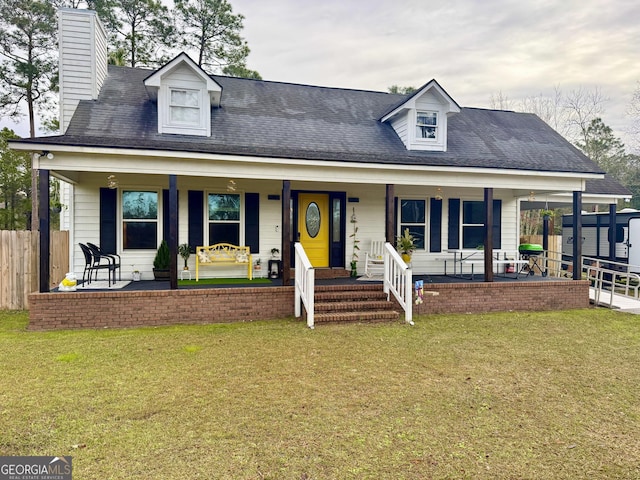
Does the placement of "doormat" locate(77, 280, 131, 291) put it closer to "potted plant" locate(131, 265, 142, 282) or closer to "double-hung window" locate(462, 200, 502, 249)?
"potted plant" locate(131, 265, 142, 282)

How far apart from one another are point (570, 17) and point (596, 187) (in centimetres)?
582

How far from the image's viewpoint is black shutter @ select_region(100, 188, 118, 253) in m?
8.88

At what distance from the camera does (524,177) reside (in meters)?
9.27

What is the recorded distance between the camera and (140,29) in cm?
1908

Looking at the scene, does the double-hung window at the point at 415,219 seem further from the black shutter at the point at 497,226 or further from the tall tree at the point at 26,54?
the tall tree at the point at 26,54

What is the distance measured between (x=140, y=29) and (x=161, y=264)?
51.8 feet

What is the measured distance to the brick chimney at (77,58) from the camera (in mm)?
8820

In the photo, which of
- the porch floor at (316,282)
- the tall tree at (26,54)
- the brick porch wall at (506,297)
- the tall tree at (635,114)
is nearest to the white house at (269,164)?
the porch floor at (316,282)

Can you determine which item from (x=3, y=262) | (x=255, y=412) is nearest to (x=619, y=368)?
(x=255, y=412)

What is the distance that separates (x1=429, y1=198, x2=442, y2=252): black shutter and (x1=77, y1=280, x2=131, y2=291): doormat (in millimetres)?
7934

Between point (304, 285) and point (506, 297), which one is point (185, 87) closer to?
point (304, 285)

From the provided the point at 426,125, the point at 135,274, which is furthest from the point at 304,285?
the point at 426,125

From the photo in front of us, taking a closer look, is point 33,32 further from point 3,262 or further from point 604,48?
point 604,48

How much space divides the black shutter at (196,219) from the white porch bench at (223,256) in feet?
0.98
